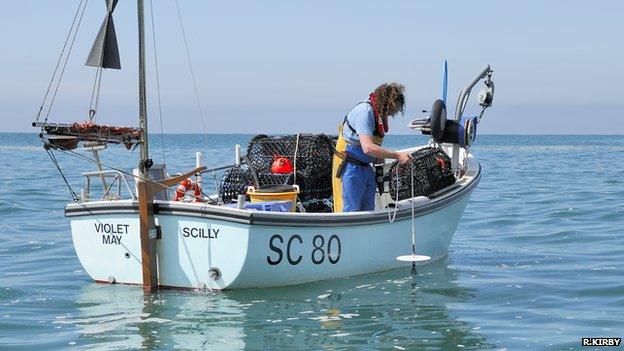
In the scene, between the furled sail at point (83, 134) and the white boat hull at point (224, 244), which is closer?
the furled sail at point (83, 134)

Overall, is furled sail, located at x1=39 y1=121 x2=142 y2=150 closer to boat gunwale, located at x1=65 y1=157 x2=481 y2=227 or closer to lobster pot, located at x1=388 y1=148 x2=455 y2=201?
boat gunwale, located at x1=65 y1=157 x2=481 y2=227

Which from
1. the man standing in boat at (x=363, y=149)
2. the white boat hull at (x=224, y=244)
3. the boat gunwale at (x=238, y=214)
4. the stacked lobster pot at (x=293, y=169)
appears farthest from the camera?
the stacked lobster pot at (x=293, y=169)

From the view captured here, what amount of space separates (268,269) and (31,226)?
26.8 ft

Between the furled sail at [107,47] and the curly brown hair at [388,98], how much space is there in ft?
8.63

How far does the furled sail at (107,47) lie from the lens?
8.76 meters

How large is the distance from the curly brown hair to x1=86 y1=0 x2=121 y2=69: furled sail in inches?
104

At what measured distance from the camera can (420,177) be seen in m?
11.6

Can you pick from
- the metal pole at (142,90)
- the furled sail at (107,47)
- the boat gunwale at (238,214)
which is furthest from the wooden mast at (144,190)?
the furled sail at (107,47)

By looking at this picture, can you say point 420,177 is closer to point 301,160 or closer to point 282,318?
point 301,160

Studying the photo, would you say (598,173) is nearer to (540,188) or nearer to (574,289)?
(540,188)

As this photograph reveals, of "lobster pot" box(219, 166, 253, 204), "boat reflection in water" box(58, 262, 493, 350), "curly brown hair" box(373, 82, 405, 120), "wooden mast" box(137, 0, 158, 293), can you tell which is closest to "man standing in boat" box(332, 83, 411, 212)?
"curly brown hair" box(373, 82, 405, 120)

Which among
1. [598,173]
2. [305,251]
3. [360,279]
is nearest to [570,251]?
[360,279]

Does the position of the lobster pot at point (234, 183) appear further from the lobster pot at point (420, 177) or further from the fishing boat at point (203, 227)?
the lobster pot at point (420, 177)

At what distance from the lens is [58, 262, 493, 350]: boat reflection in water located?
8.01 metres
